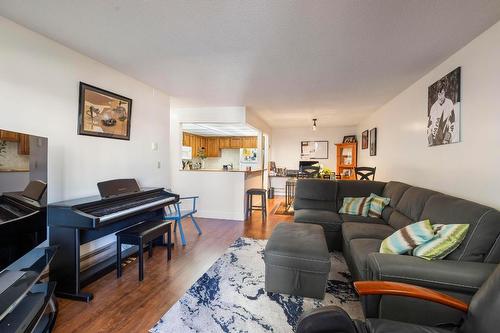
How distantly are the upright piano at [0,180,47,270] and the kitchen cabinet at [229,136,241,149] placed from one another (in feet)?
21.9

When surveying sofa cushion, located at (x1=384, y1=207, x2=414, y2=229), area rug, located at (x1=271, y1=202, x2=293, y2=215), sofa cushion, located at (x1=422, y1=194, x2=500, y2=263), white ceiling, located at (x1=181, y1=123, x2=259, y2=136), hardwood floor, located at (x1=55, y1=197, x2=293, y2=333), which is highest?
white ceiling, located at (x1=181, y1=123, x2=259, y2=136)

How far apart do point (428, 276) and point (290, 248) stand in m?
0.95

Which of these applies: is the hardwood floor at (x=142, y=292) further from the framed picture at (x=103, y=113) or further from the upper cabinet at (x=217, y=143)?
the upper cabinet at (x=217, y=143)

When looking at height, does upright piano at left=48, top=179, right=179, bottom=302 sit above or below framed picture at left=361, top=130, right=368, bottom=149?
below

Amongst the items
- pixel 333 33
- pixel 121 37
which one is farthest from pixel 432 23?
pixel 121 37

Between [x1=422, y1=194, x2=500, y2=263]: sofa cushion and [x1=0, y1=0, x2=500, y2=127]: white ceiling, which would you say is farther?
[x1=0, y1=0, x2=500, y2=127]: white ceiling

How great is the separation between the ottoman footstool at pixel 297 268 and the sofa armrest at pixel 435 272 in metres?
0.47

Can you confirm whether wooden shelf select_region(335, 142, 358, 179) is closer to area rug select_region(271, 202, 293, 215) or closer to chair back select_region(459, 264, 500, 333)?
area rug select_region(271, 202, 293, 215)

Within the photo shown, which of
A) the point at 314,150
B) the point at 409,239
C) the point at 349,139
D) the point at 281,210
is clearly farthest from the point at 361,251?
the point at 314,150

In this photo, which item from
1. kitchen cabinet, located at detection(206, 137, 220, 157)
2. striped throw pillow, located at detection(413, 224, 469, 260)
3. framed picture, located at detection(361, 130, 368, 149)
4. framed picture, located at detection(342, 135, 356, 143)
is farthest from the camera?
kitchen cabinet, located at detection(206, 137, 220, 157)

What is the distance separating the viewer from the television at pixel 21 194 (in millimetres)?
1379

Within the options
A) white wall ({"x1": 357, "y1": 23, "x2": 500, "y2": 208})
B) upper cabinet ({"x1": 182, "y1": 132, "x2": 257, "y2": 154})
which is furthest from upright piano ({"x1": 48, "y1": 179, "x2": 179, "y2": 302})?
upper cabinet ({"x1": 182, "y1": 132, "x2": 257, "y2": 154})

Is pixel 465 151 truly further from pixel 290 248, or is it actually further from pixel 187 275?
A: pixel 187 275

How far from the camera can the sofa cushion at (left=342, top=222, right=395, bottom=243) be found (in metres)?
2.46
